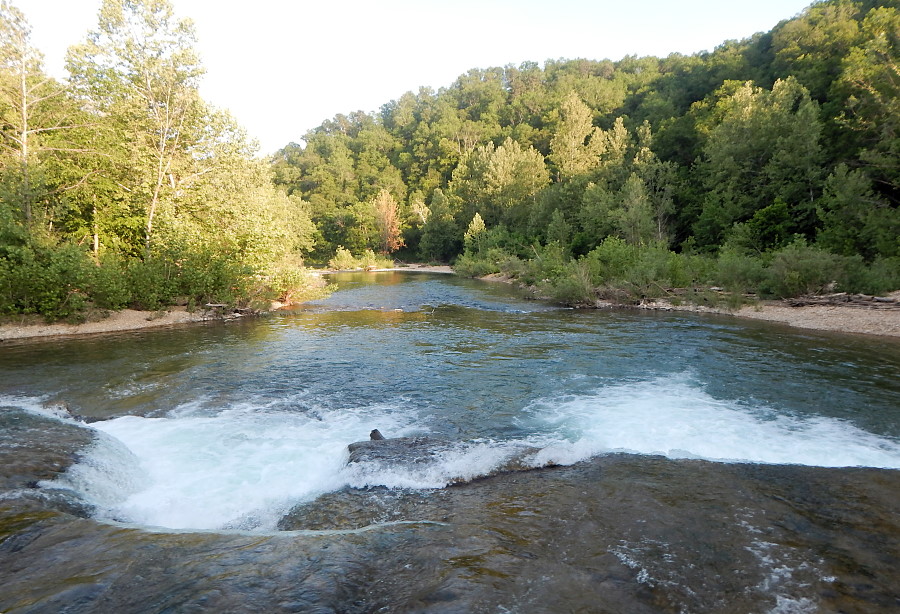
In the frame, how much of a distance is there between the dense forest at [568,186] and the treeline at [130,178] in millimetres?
98

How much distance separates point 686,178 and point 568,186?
13157 mm

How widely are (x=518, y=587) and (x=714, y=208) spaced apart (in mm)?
44593

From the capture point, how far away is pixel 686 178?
50219 millimetres

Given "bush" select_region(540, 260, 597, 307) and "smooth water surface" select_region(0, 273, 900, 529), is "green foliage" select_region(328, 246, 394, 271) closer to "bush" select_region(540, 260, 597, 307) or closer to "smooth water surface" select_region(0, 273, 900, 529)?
"bush" select_region(540, 260, 597, 307)

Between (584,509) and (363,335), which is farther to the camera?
(363,335)

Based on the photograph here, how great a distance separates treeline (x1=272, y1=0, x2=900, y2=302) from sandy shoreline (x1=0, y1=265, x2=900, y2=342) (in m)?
1.99

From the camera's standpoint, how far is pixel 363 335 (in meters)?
19.3

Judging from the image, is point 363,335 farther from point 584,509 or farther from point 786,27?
point 786,27

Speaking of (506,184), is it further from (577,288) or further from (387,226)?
(577,288)

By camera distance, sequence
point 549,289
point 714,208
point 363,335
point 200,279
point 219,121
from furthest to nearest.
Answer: point 714,208, point 549,289, point 219,121, point 200,279, point 363,335

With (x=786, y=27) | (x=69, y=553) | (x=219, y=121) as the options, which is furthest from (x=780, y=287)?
(x=786, y=27)

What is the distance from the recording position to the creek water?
404 centimetres

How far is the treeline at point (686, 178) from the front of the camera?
83.6 ft

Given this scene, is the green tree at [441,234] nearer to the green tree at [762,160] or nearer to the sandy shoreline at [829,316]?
the green tree at [762,160]
